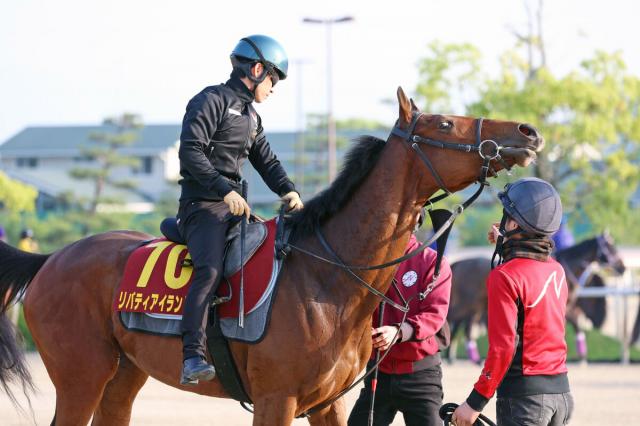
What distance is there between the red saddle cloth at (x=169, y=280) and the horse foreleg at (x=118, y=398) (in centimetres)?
59

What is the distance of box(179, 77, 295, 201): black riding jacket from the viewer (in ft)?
18.2

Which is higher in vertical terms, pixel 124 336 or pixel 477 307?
pixel 124 336

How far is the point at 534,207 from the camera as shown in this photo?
4848 mm

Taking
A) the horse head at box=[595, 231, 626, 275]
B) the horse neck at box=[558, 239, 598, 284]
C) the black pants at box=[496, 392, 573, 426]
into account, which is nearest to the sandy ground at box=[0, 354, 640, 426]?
the horse neck at box=[558, 239, 598, 284]

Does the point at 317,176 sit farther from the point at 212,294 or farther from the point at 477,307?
the point at 212,294

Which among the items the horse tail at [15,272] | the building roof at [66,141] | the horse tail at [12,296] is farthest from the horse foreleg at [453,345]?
the building roof at [66,141]

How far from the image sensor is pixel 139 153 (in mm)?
66375

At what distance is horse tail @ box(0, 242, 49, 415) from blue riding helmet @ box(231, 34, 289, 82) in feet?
6.90

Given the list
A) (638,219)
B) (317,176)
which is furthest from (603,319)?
(317,176)

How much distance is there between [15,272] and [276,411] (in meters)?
2.54

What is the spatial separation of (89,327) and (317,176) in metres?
54.4

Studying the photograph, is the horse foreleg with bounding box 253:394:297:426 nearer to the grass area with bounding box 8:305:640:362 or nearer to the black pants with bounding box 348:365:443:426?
the black pants with bounding box 348:365:443:426

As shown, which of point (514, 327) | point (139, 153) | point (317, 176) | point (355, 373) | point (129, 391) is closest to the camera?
point (514, 327)

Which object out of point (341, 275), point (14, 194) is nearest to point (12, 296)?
point (341, 275)
